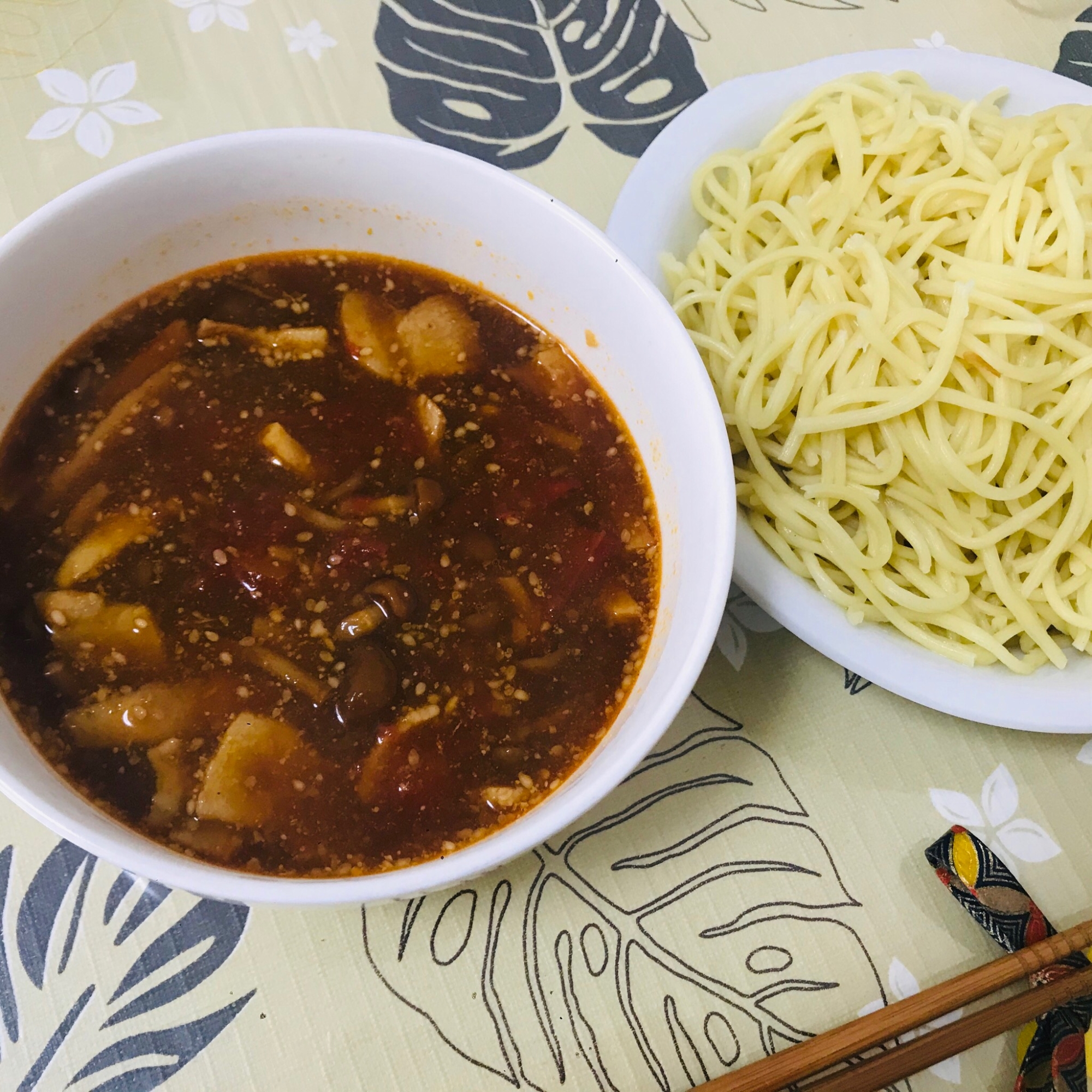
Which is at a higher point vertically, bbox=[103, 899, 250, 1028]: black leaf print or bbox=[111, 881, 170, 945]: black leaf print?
bbox=[111, 881, 170, 945]: black leaf print

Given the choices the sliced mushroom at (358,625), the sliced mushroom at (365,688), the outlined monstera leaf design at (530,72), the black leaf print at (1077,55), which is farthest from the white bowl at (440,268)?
the black leaf print at (1077,55)

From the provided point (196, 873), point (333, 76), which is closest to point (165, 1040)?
point (196, 873)

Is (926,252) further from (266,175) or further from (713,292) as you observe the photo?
(266,175)

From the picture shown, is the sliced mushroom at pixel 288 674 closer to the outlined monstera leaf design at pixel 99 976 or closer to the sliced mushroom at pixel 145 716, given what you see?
the sliced mushroom at pixel 145 716

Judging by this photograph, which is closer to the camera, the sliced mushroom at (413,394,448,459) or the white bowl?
the white bowl

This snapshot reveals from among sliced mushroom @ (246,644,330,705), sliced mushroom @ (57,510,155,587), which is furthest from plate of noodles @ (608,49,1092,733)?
sliced mushroom @ (57,510,155,587)

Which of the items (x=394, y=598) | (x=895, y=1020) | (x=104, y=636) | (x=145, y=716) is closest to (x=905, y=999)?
(x=895, y=1020)

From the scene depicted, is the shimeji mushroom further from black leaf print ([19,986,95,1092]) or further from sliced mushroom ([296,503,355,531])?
black leaf print ([19,986,95,1092])
